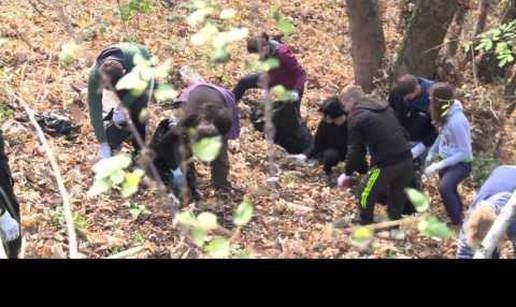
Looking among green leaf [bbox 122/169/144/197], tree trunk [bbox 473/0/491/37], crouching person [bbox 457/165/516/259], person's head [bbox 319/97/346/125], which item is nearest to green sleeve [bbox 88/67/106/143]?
person's head [bbox 319/97/346/125]

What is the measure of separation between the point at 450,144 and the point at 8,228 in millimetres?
3868

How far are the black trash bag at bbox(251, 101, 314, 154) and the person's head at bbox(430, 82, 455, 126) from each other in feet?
6.67

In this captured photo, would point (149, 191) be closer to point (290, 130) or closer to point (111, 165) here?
point (290, 130)

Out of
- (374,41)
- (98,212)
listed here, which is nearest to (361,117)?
(98,212)

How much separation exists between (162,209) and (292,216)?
4.38 ft

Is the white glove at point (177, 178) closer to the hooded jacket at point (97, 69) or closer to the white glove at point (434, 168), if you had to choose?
the hooded jacket at point (97, 69)

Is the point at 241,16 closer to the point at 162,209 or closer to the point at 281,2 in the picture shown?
the point at 281,2

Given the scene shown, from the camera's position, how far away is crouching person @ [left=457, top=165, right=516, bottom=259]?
380 centimetres

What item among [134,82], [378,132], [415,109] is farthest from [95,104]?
[134,82]

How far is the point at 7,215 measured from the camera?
4.67 metres

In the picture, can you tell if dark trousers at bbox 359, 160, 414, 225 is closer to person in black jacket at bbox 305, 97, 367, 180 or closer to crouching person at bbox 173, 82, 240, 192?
person in black jacket at bbox 305, 97, 367, 180

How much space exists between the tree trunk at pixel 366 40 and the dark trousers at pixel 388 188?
3.65 meters

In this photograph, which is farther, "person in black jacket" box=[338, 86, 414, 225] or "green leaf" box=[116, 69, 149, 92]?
"person in black jacket" box=[338, 86, 414, 225]
